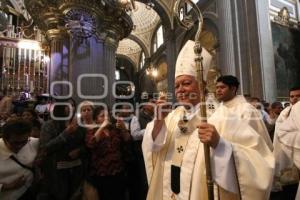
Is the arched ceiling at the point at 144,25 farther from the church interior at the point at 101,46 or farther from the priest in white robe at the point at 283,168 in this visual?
the priest in white robe at the point at 283,168

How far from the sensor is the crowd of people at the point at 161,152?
1.67 metres

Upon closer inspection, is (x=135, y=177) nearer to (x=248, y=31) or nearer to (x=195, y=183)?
(x=195, y=183)

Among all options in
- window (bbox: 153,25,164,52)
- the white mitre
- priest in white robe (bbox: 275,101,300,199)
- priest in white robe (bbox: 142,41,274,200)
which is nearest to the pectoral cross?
priest in white robe (bbox: 142,41,274,200)

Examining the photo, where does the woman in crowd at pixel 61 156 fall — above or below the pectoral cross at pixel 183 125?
below

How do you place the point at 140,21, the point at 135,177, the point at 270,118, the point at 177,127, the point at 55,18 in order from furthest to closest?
the point at 140,21 < the point at 55,18 < the point at 270,118 < the point at 135,177 < the point at 177,127

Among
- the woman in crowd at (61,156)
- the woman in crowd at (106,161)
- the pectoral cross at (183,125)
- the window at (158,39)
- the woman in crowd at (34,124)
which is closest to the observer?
the pectoral cross at (183,125)

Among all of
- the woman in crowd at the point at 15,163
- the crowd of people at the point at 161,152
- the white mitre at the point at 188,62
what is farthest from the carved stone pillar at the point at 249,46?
the woman in crowd at the point at 15,163

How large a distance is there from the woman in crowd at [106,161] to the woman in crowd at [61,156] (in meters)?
0.13

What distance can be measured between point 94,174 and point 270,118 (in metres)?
3.80

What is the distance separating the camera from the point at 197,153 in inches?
76.0

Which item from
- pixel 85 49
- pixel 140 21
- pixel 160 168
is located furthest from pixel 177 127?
pixel 140 21

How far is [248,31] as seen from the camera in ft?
29.8

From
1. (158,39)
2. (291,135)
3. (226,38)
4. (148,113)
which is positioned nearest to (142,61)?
(158,39)

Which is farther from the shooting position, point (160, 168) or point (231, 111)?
point (160, 168)
